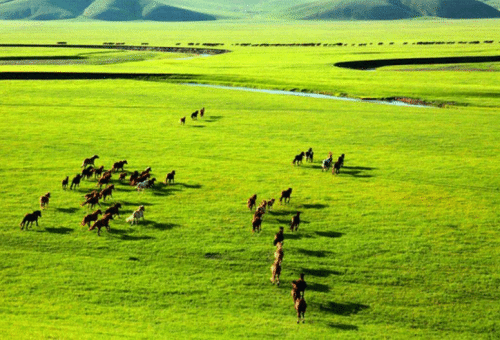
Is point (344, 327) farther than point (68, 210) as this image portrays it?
No

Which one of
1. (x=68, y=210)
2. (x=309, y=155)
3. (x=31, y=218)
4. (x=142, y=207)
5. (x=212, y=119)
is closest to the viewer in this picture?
(x=31, y=218)

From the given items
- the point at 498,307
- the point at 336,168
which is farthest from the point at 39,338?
the point at 336,168

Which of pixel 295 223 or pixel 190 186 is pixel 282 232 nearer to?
pixel 295 223

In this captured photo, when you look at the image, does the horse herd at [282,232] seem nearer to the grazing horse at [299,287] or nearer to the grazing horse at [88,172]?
the grazing horse at [299,287]

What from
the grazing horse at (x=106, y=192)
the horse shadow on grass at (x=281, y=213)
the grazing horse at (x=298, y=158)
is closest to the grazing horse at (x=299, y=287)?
the horse shadow on grass at (x=281, y=213)

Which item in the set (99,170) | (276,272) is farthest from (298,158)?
(276,272)

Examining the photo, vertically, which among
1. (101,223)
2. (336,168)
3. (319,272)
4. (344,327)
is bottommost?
(344,327)
